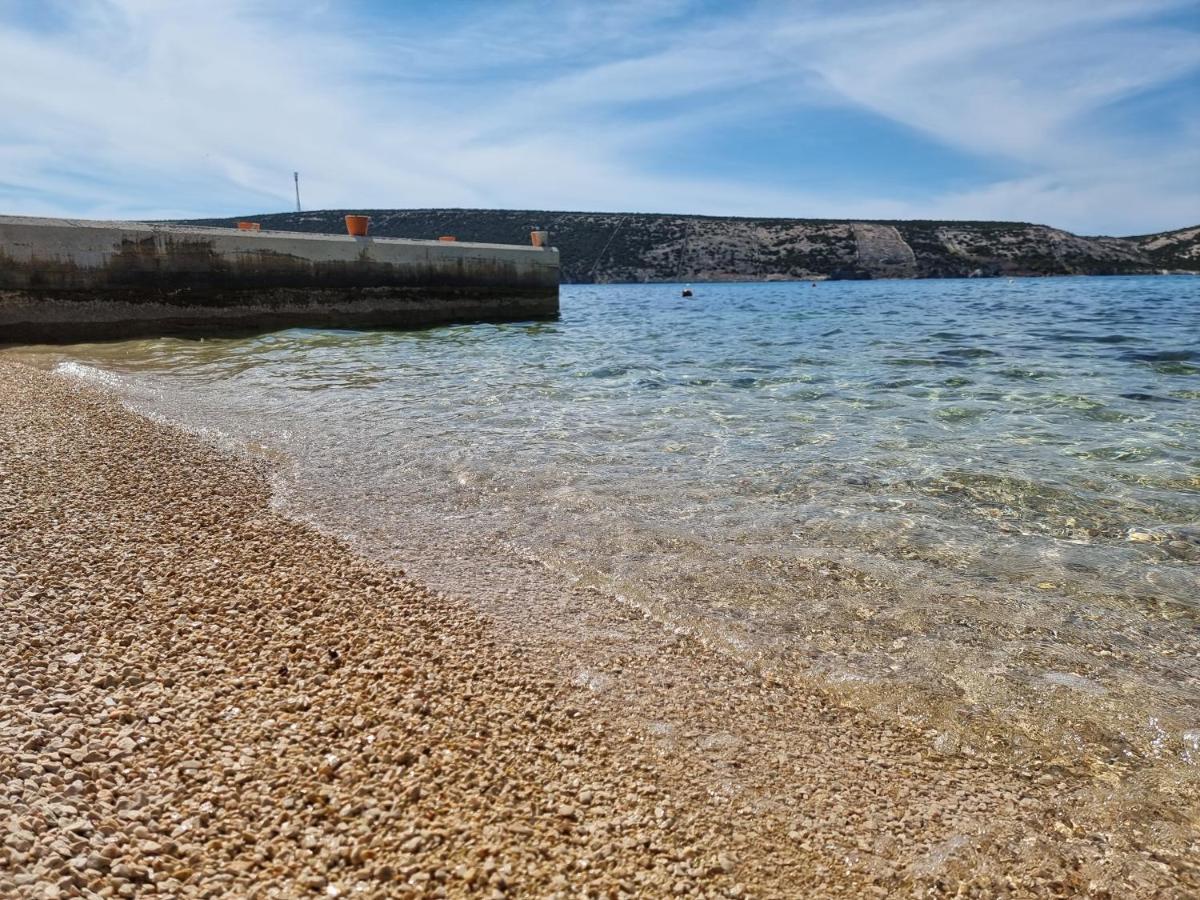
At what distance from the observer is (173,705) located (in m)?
2.39

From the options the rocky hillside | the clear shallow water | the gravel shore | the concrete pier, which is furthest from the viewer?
the rocky hillside

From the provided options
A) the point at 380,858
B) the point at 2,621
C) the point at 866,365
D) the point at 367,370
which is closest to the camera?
the point at 380,858

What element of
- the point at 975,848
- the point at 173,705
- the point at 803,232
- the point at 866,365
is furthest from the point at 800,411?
the point at 803,232

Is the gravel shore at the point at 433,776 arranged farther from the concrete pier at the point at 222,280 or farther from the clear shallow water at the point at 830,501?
the concrete pier at the point at 222,280

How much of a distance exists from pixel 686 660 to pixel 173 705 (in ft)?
6.28

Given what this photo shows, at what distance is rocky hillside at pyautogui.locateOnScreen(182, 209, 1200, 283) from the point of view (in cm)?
9631

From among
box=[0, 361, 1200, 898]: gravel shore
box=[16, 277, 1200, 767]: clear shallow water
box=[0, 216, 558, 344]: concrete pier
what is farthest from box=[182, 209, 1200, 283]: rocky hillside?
box=[0, 361, 1200, 898]: gravel shore

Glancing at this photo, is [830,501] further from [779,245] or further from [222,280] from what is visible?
[779,245]

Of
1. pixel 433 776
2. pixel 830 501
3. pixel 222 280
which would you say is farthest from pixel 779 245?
pixel 433 776

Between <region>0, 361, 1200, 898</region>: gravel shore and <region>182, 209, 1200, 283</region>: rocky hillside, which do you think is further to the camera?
<region>182, 209, 1200, 283</region>: rocky hillside

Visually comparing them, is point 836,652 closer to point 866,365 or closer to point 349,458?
point 349,458

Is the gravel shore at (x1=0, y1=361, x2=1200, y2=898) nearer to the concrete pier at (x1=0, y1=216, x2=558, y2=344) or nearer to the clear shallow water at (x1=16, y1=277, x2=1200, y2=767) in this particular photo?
the clear shallow water at (x1=16, y1=277, x2=1200, y2=767)

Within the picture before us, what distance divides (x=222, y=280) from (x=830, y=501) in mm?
15404

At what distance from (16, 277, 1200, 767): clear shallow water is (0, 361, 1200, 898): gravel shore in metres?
0.46
